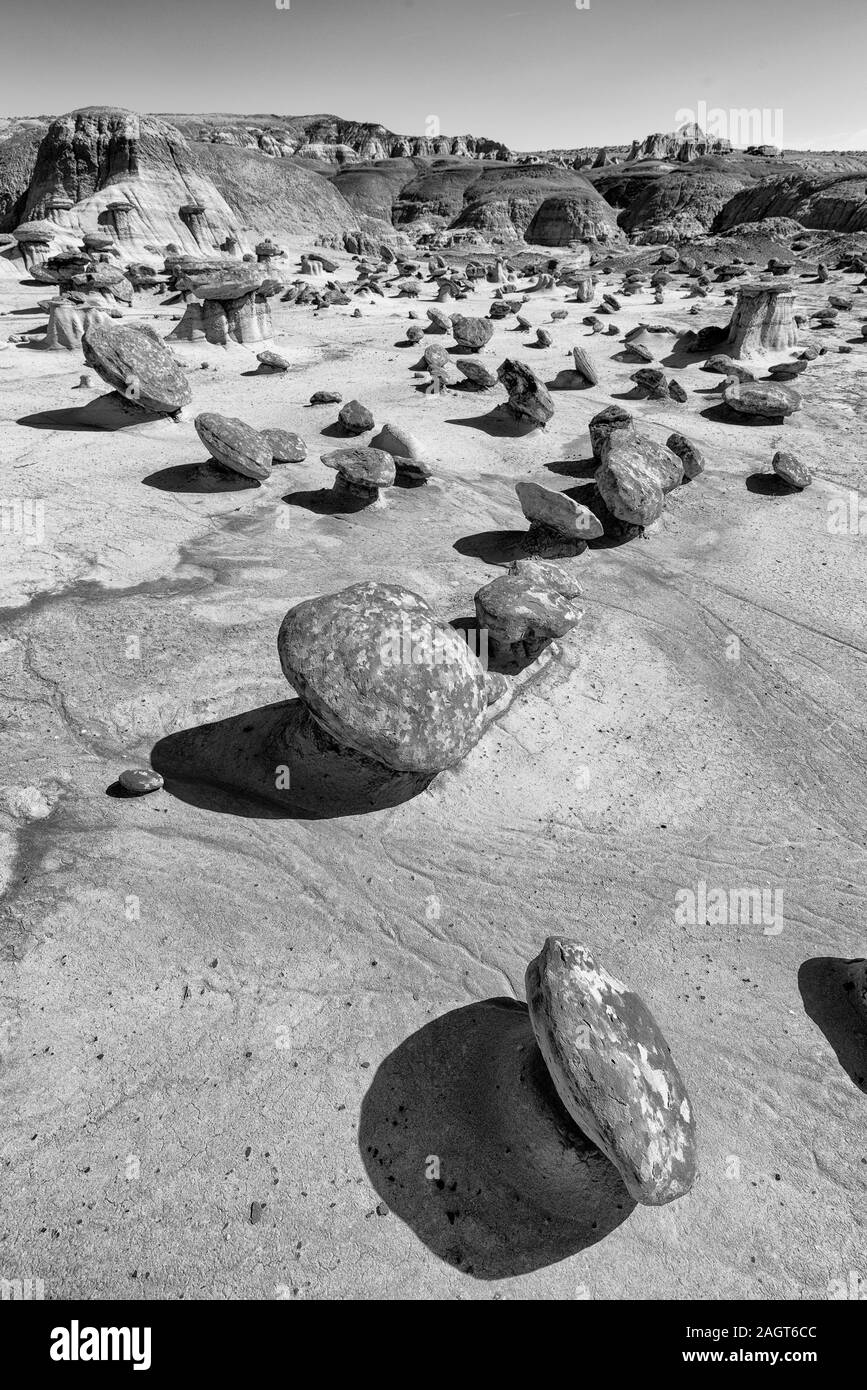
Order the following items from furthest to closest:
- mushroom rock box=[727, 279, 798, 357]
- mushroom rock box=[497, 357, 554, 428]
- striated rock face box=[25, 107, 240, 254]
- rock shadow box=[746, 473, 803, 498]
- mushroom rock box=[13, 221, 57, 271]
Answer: striated rock face box=[25, 107, 240, 254], mushroom rock box=[13, 221, 57, 271], mushroom rock box=[727, 279, 798, 357], mushroom rock box=[497, 357, 554, 428], rock shadow box=[746, 473, 803, 498]

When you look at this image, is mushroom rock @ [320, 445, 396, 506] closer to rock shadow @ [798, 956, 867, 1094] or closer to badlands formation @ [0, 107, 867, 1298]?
badlands formation @ [0, 107, 867, 1298]

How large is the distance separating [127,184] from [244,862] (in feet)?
119

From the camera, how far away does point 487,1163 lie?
4.48 m

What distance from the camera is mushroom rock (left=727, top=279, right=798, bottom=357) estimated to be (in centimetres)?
1944

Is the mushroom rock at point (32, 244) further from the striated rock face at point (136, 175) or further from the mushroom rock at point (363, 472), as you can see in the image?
the mushroom rock at point (363, 472)

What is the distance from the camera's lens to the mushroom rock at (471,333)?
20.0 metres

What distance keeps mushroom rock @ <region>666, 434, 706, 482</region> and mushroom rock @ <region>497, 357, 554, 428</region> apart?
2969 mm

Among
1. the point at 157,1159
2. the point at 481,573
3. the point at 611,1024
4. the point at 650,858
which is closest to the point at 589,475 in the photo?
the point at 481,573

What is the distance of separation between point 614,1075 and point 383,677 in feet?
11.1

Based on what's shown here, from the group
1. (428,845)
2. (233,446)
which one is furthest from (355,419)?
(428,845)

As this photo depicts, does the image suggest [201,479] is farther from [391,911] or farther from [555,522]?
[391,911]

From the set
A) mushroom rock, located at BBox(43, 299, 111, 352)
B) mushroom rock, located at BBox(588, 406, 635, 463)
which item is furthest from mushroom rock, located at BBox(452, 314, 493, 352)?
mushroom rock, located at BBox(43, 299, 111, 352)

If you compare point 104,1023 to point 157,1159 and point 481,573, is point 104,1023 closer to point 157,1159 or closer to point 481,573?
point 157,1159
